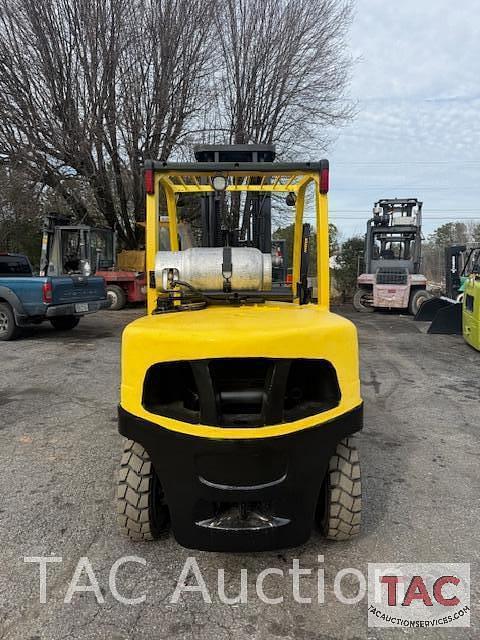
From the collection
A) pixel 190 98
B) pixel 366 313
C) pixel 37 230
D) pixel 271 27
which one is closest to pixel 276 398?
pixel 366 313

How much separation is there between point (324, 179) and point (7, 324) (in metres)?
8.37

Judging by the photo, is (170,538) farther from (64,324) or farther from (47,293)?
(64,324)

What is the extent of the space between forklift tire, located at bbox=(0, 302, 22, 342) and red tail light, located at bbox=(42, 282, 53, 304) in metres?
0.79

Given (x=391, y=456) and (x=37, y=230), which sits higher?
(x=37, y=230)

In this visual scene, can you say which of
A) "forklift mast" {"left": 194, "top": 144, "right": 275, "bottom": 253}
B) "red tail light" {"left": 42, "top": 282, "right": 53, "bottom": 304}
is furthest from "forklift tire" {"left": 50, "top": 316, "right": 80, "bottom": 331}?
"forklift mast" {"left": 194, "top": 144, "right": 275, "bottom": 253}

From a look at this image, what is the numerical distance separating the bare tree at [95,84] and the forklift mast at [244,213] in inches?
483

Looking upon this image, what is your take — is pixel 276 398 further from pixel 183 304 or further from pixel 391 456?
pixel 391 456

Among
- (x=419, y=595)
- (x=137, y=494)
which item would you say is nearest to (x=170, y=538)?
(x=137, y=494)

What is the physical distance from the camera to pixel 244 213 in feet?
16.2

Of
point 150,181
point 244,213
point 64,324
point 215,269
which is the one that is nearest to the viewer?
point 215,269

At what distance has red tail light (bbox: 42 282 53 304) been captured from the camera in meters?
9.61

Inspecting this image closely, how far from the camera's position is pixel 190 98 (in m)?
16.8

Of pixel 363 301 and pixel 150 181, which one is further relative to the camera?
pixel 363 301

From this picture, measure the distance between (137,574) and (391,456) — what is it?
94.2 inches
